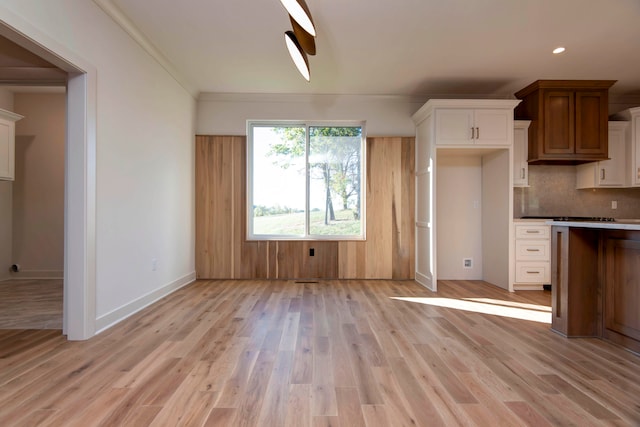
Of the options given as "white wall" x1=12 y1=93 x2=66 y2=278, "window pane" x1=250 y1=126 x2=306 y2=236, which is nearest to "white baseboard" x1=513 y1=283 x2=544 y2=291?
"window pane" x1=250 y1=126 x2=306 y2=236

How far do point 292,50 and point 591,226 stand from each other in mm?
2461

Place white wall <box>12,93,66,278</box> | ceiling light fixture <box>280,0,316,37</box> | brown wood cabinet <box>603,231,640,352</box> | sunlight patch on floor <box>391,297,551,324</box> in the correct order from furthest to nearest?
1. white wall <box>12,93,66,278</box>
2. sunlight patch on floor <box>391,297,551,324</box>
3. brown wood cabinet <box>603,231,640,352</box>
4. ceiling light fixture <box>280,0,316,37</box>

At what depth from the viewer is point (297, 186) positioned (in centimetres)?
455

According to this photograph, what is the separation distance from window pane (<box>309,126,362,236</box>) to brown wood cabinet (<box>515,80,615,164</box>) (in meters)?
2.33

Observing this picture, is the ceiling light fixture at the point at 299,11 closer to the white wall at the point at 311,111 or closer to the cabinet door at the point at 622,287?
the cabinet door at the point at 622,287

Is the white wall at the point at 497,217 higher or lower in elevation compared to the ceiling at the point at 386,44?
lower

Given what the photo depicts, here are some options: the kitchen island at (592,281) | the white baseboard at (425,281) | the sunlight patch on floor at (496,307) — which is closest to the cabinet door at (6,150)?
the sunlight patch on floor at (496,307)

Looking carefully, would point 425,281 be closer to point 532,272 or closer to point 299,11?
point 532,272

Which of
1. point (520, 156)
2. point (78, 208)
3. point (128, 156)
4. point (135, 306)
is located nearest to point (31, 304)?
point (135, 306)

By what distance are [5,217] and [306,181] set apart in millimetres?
4268

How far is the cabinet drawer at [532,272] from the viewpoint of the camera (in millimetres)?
3801

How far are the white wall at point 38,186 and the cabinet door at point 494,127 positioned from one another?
583 cm

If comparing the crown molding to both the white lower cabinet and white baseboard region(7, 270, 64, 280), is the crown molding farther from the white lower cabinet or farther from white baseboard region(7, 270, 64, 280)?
the white lower cabinet

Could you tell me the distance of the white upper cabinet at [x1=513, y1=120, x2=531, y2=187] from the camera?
4.00m
